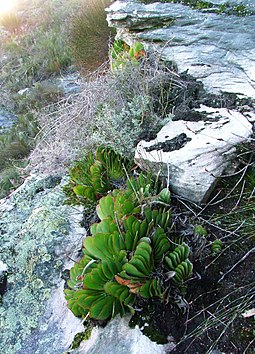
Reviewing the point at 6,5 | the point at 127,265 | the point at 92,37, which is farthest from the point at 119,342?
the point at 6,5

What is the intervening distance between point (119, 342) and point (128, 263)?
38cm

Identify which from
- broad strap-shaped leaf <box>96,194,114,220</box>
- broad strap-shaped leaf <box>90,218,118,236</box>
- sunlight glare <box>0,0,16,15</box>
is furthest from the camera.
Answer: sunlight glare <box>0,0,16,15</box>

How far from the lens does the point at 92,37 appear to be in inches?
215

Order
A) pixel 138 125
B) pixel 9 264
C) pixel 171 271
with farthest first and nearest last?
pixel 138 125 → pixel 9 264 → pixel 171 271

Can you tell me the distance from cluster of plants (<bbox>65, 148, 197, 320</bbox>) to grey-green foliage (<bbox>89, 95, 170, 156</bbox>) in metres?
0.67

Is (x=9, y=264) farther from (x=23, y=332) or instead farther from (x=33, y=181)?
(x=33, y=181)

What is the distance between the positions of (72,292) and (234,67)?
80.3 inches

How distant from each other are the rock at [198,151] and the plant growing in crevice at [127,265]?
0.94 ft

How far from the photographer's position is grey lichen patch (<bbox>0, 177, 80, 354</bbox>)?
6.98 ft

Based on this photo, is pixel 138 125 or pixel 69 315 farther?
pixel 138 125

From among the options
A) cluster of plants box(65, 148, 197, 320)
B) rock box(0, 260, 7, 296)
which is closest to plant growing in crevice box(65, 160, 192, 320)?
cluster of plants box(65, 148, 197, 320)

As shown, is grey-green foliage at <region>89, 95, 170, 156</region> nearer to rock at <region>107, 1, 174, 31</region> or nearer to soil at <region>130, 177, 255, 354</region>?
soil at <region>130, 177, 255, 354</region>

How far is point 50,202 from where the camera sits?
270cm

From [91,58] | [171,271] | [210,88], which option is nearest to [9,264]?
[171,271]
